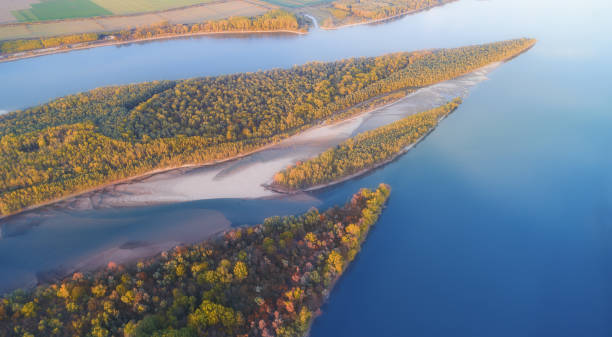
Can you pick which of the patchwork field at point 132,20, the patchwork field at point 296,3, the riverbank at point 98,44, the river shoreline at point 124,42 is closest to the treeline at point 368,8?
the river shoreline at point 124,42

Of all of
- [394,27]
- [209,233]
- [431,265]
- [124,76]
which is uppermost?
[394,27]

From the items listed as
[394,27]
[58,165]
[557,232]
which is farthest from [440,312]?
[394,27]

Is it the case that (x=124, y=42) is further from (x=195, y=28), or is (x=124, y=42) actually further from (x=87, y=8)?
(x=87, y=8)

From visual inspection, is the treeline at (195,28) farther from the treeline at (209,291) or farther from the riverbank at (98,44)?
the treeline at (209,291)

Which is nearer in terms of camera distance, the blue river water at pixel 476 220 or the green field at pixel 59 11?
the blue river water at pixel 476 220

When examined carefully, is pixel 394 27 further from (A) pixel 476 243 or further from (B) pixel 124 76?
(A) pixel 476 243

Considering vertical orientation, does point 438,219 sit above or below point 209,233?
below

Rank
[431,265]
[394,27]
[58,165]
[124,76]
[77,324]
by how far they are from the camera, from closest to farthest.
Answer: [77,324], [431,265], [58,165], [124,76], [394,27]

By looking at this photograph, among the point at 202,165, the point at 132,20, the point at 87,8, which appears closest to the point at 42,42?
the point at 132,20
